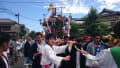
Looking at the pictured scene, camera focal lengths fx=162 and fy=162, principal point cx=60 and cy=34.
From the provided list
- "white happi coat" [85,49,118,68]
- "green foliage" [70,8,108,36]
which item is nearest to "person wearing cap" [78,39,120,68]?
"white happi coat" [85,49,118,68]

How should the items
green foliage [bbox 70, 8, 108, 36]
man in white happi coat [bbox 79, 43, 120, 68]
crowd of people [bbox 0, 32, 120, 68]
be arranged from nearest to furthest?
man in white happi coat [bbox 79, 43, 120, 68] → crowd of people [bbox 0, 32, 120, 68] → green foliage [bbox 70, 8, 108, 36]

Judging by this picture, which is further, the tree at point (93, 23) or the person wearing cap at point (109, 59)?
the tree at point (93, 23)

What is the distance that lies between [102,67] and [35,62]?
2.81 meters

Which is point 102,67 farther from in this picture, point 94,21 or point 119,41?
point 94,21

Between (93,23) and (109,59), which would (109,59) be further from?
(93,23)

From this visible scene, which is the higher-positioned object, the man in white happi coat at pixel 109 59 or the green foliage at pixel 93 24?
the man in white happi coat at pixel 109 59

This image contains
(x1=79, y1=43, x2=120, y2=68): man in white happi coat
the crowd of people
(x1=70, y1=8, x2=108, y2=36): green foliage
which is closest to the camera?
(x1=79, y1=43, x2=120, y2=68): man in white happi coat

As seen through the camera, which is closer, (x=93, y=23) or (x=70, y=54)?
(x=70, y=54)

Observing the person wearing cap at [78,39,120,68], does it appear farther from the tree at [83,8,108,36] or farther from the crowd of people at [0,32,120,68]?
the tree at [83,8,108,36]

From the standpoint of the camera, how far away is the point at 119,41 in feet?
7.37

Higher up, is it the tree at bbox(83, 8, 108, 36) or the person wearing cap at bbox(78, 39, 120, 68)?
the person wearing cap at bbox(78, 39, 120, 68)

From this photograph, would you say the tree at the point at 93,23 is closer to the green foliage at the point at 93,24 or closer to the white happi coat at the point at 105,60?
the green foliage at the point at 93,24

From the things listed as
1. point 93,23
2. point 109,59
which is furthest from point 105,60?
point 93,23

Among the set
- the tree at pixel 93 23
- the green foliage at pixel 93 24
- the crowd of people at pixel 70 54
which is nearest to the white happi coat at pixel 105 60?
the crowd of people at pixel 70 54
